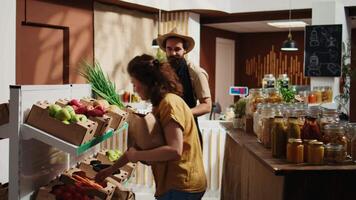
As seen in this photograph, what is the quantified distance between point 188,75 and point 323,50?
419 cm

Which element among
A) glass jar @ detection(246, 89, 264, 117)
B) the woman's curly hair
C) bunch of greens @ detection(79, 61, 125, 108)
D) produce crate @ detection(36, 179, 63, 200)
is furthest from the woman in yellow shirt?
bunch of greens @ detection(79, 61, 125, 108)

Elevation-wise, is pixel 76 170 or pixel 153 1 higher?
pixel 153 1

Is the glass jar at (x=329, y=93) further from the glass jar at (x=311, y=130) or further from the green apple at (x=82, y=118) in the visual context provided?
the green apple at (x=82, y=118)

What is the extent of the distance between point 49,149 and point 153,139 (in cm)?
81

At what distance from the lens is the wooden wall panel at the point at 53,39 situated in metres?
5.74

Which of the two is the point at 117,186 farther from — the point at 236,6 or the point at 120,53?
the point at 236,6

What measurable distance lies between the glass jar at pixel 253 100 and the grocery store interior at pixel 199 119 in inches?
→ 0.5

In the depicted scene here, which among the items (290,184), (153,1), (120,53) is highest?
(153,1)

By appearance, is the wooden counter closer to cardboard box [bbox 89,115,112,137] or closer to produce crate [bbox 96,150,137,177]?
cardboard box [bbox 89,115,112,137]

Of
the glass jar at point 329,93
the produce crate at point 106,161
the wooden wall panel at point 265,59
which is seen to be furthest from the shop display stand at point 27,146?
the wooden wall panel at point 265,59

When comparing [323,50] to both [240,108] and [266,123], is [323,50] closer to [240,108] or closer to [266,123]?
[240,108]

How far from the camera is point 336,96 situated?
745 cm

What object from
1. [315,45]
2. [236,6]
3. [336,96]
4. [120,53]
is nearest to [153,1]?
[120,53]

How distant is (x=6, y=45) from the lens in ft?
15.0
